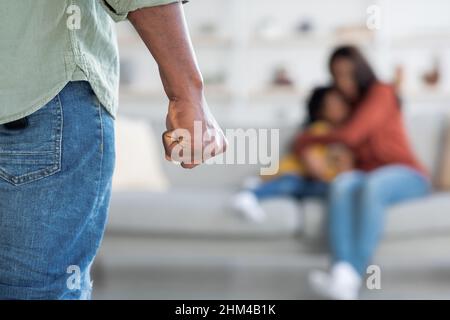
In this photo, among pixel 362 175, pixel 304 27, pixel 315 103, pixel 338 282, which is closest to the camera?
pixel 338 282

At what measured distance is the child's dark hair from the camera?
268 centimetres

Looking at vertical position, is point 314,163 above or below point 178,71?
above

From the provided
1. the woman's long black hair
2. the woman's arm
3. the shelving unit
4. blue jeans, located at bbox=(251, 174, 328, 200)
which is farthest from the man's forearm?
the shelving unit

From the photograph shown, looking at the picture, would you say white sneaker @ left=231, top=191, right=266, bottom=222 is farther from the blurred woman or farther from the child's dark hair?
the child's dark hair

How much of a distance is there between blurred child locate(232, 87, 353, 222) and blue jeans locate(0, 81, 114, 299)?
1706 mm

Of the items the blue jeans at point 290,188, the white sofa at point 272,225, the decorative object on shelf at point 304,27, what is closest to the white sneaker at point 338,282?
the white sofa at point 272,225

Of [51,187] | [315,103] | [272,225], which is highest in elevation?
[315,103]

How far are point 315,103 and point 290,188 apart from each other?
1.43ft

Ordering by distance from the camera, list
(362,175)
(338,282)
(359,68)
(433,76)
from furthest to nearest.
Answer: (433,76) < (359,68) < (362,175) < (338,282)

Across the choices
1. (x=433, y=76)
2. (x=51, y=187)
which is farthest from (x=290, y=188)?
(x=51, y=187)

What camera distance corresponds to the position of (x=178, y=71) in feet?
1.73

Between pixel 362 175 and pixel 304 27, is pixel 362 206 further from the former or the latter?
pixel 304 27
